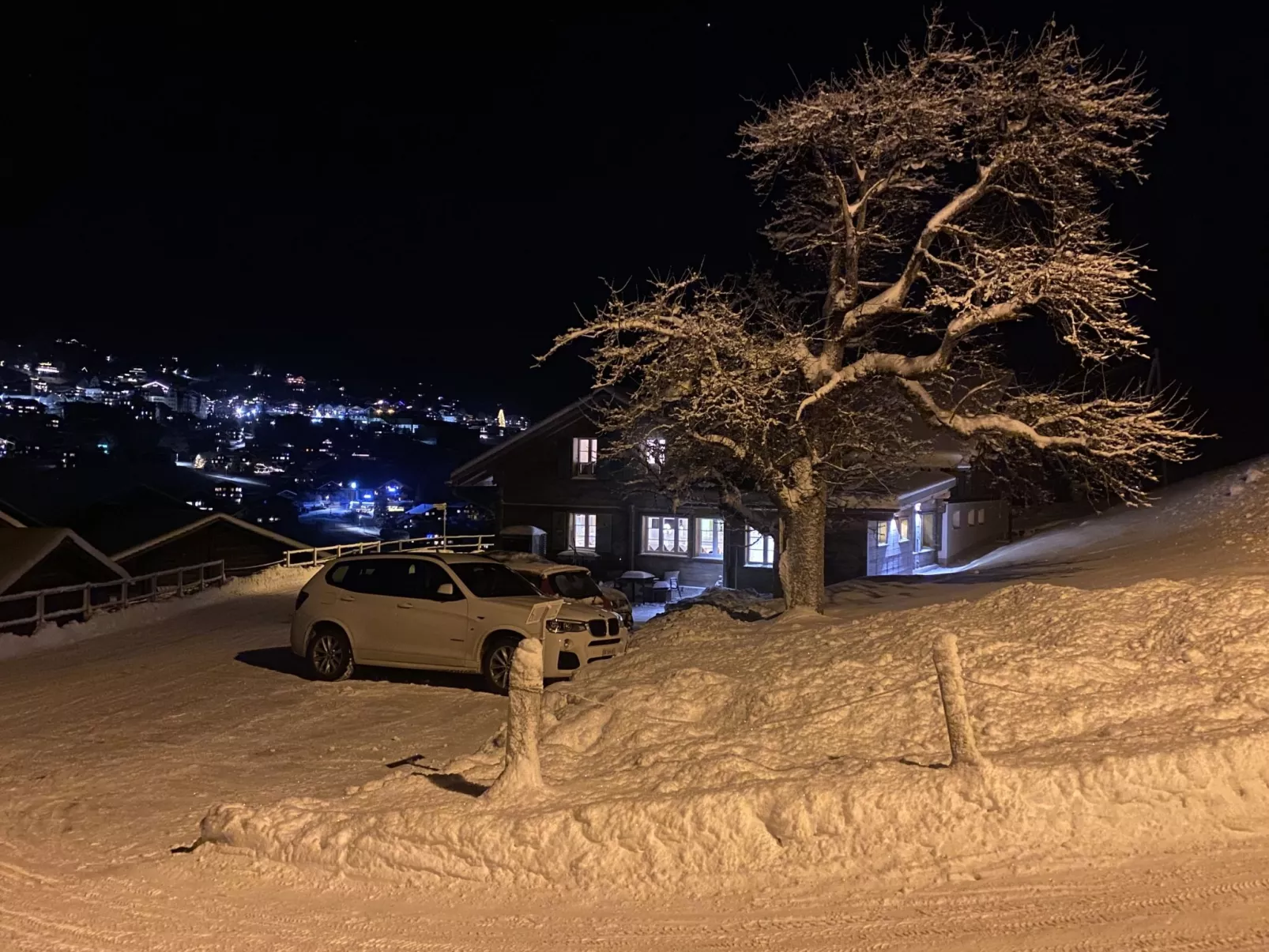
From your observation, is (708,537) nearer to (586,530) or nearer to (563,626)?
(586,530)

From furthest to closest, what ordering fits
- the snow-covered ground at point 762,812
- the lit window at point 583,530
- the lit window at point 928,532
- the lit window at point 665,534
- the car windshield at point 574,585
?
the lit window at point 583,530, the lit window at point 665,534, the lit window at point 928,532, the car windshield at point 574,585, the snow-covered ground at point 762,812

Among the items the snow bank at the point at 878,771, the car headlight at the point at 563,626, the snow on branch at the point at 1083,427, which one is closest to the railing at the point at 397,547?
the car headlight at the point at 563,626

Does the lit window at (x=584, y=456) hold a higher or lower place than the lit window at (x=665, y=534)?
higher

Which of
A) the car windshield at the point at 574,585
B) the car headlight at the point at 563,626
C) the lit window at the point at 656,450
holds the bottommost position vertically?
the car headlight at the point at 563,626

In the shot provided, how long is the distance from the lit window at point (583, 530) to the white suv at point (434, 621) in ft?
68.2

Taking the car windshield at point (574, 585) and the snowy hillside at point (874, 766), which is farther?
the car windshield at point (574, 585)

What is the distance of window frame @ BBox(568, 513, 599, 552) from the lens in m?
34.5

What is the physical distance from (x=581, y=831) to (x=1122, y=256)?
32.8 ft

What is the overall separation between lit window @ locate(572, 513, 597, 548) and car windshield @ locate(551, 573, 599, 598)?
15.5 m

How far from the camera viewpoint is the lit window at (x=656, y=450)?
60.9 feet

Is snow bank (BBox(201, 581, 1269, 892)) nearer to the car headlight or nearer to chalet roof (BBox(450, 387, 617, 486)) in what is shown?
the car headlight

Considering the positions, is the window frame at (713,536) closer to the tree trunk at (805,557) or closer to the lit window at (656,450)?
the lit window at (656,450)

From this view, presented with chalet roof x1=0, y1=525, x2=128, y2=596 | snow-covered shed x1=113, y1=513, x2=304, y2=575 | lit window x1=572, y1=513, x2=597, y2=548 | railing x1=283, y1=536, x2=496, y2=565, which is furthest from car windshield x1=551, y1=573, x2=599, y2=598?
snow-covered shed x1=113, y1=513, x2=304, y2=575

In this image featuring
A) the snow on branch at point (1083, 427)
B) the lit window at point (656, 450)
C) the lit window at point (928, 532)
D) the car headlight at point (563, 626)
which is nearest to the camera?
the car headlight at point (563, 626)
